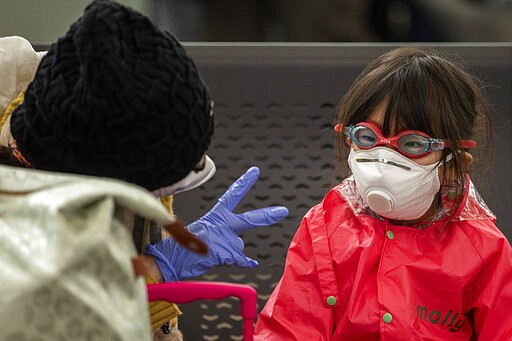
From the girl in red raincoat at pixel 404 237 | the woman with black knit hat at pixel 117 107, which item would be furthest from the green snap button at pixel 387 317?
the woman with black knit hat at pixel 117 107

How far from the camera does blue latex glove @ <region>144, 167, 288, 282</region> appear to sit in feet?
3.88

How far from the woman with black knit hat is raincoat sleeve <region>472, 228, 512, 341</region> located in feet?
1.79

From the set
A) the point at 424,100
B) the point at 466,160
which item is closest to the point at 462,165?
the point at 466,160

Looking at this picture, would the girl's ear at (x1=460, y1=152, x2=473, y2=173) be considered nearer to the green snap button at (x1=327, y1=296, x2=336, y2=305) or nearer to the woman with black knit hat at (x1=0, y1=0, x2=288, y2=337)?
the green snap button at (x1=327, y1=296, x2=336, y2=305)

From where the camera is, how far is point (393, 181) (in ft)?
4.33

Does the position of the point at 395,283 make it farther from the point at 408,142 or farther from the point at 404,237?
the point at 408,142

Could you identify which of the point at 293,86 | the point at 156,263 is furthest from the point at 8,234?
the point at 293,86

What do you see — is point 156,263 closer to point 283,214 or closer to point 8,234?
point 283,214

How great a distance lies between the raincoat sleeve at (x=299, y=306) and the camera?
141cm

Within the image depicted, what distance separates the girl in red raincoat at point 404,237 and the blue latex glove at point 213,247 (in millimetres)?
213

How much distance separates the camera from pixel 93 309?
77cm

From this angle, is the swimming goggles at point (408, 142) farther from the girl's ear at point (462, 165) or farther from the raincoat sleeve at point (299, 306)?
the raincoat sleeve at point (299, 306)

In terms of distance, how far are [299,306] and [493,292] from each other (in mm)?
300

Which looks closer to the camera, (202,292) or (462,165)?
(202,292)
